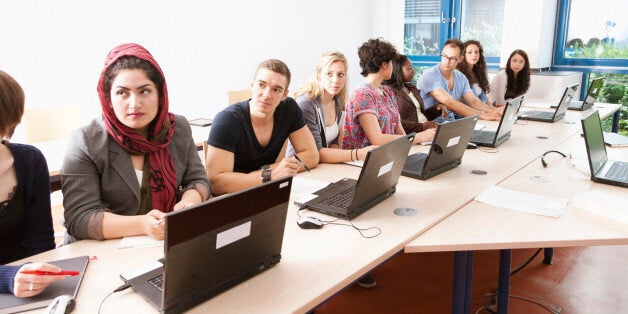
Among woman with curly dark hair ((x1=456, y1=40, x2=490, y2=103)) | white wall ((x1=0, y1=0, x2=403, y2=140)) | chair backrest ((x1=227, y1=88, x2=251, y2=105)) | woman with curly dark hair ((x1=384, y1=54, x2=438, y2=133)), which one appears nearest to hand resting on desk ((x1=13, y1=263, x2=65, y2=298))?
white wall ((x1=0, y1=0, x2=403, y2=140))

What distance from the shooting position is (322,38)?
5.62 metres

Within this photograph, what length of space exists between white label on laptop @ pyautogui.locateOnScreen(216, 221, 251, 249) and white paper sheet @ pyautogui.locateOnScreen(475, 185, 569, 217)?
3.51 ft

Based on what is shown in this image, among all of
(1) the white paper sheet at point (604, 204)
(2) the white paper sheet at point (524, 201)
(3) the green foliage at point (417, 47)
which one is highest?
(3) the green foliage at point (417, 47)

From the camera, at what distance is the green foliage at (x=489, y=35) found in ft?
18.8

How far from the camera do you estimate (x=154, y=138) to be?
1.62m

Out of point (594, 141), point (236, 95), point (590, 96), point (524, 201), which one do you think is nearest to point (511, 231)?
point (524, 201)

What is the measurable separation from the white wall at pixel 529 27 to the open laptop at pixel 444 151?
11.6 feet

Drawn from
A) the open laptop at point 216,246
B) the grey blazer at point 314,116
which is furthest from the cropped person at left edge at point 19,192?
the grey blazer at point 314,116

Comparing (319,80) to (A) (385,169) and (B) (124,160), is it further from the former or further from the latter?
(B) (124,160)

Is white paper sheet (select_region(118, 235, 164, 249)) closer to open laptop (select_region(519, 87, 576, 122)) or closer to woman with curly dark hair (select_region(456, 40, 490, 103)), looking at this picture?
open laptop (select_region(519, 87, 576, 122))

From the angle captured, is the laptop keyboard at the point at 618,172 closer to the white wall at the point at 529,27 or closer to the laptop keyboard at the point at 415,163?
the laptop keyboard at the point at 415,163

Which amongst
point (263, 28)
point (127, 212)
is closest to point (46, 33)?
point (263, 28)

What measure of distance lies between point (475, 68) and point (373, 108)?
237 centimetres

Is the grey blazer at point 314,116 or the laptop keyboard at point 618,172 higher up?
the grey blazer at point 314,116
